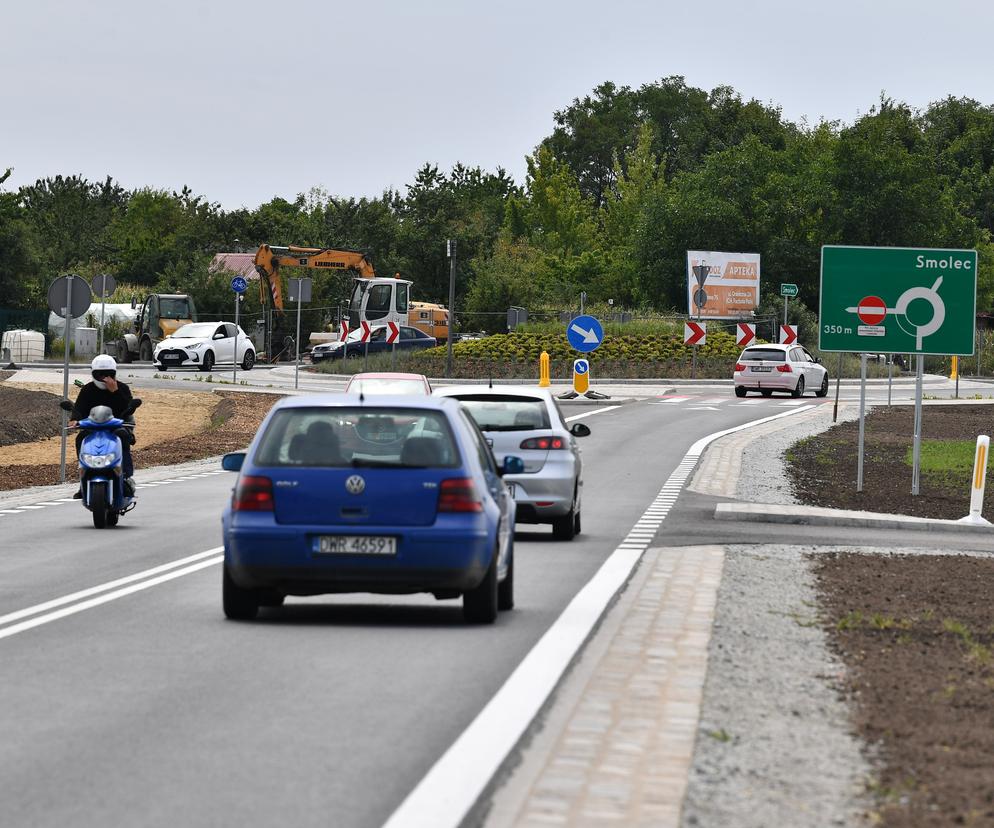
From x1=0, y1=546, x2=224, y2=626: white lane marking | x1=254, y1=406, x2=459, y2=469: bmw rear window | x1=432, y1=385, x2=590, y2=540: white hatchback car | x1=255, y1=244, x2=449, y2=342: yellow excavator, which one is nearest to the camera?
x1=254, y1=406, x2=459, y2=469: bmw rear window

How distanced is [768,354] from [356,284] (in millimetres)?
25289

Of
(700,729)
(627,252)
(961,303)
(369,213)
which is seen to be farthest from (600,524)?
(369,213)

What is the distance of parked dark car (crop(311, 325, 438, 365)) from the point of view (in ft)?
225

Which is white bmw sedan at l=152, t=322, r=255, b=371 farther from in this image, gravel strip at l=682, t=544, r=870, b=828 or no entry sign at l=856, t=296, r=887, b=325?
gravel strip at l=682, t=544, r=870, b=828

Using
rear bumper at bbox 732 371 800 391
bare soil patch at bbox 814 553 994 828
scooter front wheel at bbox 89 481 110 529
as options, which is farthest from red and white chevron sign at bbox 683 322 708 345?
bare soil patch at bbox 814 553 994 828

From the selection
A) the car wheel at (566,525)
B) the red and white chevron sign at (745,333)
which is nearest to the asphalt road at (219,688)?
the car wheel at (566,525)

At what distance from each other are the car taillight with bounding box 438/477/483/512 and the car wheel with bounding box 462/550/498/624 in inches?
13.7

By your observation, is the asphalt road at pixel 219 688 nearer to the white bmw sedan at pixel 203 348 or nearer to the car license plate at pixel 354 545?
the car license plate at pixel 354 545

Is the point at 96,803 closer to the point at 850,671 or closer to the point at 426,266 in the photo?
the point at 850,671

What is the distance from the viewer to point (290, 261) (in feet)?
233

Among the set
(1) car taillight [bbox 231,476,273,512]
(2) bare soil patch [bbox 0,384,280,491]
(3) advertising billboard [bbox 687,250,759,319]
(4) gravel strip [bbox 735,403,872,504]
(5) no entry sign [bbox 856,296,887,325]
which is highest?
(3) advertising billboard [bbox 687,250,759,319]

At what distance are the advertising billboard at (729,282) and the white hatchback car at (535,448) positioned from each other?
6421cm

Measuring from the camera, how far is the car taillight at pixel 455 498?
11250mm

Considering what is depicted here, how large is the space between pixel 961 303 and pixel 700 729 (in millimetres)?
17776
